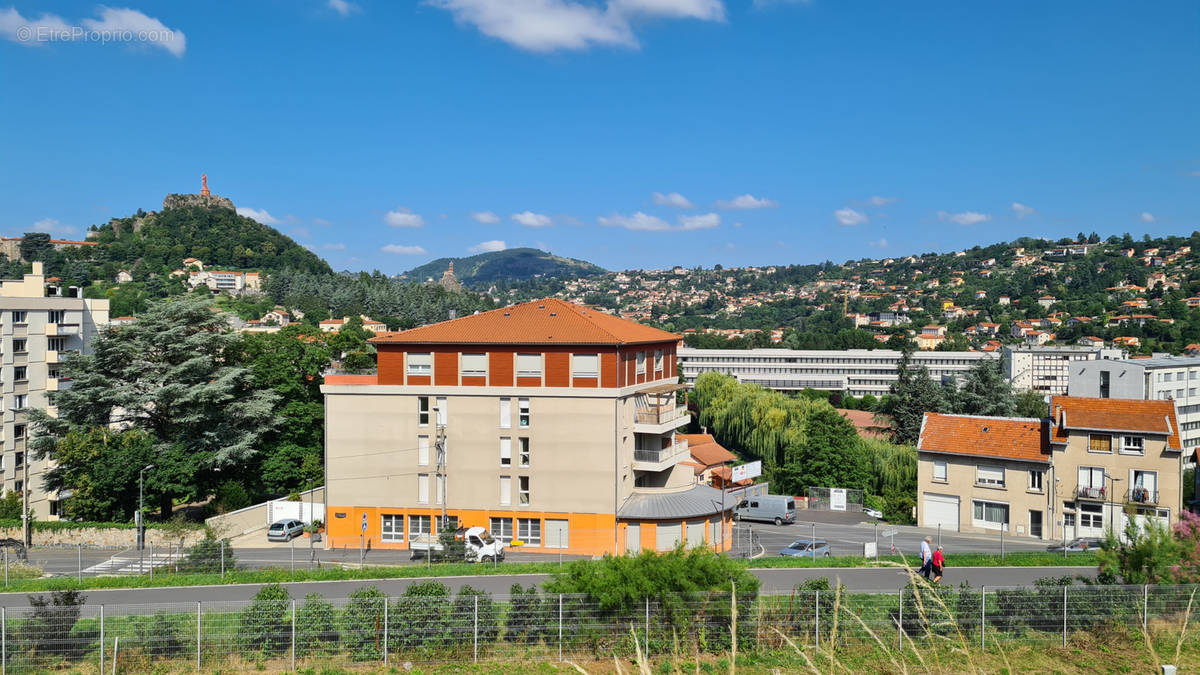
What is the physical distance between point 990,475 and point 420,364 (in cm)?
2687

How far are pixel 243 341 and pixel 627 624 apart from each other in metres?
35.7

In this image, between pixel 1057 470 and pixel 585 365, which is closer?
pixel 585 365

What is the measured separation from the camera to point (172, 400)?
39188 millimetres

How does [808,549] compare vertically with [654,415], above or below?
below

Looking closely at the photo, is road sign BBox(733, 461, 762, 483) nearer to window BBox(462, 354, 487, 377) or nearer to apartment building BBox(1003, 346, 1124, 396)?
window BBox(462, 354, 487, 377)

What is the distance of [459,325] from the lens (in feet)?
118

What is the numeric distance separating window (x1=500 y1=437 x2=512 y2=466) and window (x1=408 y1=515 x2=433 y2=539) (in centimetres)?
392

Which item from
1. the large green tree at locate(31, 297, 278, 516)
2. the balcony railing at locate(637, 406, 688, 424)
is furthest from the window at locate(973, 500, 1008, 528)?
the large green tree at locate(31, 297, 278, 516)

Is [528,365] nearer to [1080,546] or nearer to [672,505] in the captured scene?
[672,505]

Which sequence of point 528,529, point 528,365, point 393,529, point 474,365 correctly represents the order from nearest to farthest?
point 528,529 < point 528,365 < point 393,529 < point 474,365

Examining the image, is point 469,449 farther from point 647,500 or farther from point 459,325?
point 647,500

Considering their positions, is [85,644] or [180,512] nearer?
[85,644]

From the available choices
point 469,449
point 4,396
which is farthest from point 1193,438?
point 4,396

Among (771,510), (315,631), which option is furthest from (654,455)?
(315,631)
